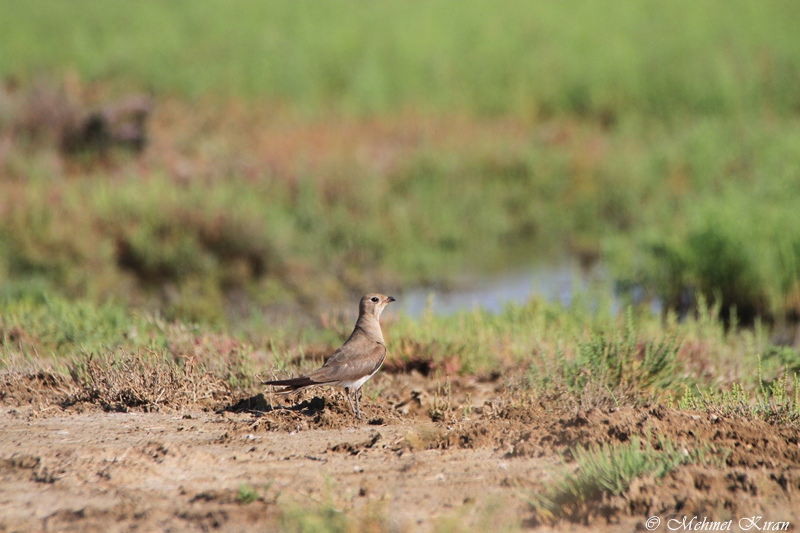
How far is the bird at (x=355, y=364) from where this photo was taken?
209 inches

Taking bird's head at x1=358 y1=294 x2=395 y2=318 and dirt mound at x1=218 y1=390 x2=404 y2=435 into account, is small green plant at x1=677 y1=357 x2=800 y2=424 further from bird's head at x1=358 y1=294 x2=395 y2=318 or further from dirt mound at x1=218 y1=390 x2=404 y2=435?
bird's head at x1=358 y1=294 x2=395 y2=318

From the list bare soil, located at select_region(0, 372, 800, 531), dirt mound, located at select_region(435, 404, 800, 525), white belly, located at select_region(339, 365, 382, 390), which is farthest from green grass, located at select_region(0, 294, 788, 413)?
white belly, located at select_region(339, 365, 382, 390)

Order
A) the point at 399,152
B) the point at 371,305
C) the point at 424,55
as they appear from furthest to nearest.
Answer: the point at 424,55 → the point at 399,152 → the point at 371,305

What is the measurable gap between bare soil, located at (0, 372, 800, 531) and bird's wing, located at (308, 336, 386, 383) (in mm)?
330

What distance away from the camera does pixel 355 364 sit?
552 cm

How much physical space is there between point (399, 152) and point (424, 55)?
7516 mm

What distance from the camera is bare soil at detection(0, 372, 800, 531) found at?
4066mm

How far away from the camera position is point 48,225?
40.7ft

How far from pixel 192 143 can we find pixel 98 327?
31.9 feet

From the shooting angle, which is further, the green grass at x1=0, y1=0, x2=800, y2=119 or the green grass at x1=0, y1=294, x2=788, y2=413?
the green grass at x1=0, y1=0, x2=800, y2=119

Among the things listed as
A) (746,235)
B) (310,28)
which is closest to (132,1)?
(310,28)

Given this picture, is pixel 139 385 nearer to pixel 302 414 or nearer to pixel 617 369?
pixel 302 414

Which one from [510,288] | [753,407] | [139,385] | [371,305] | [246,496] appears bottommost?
[510,288]

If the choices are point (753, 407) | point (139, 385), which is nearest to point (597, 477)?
point (753, 407)
